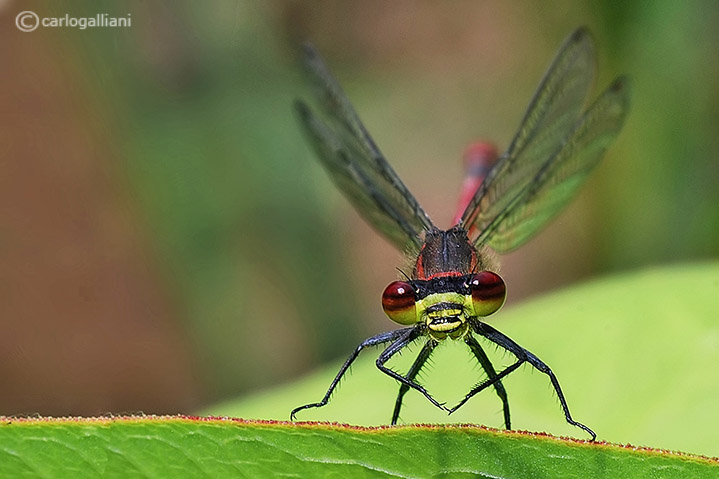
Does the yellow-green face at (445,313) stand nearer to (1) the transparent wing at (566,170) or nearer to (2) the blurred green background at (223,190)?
(1) the transparent wing at (566,170)

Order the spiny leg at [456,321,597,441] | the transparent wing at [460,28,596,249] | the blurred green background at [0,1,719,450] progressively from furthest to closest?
the blurred green background at [0,1,719,450] < the transparent wing at [460,28,596,249] < the spiny leg at [456,321,597,441]

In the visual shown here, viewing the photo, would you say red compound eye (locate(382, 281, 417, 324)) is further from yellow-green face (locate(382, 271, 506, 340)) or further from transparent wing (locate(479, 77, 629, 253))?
transparent wing (locate(479, 77, 629, 253))

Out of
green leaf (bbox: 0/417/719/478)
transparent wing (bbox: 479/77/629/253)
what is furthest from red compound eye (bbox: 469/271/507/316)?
transparent wing (bbox: 479/77/629/253)

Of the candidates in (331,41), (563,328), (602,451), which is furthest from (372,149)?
(331,41)

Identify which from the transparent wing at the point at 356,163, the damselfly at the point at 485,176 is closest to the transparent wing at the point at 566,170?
the damselfly at the point at 485,176

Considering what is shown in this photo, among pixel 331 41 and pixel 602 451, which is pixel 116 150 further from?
pixel 602 451

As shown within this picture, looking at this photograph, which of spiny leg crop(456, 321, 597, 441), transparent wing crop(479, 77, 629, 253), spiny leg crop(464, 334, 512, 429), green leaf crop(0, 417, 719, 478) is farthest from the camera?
transparent wing crop(479, 77, 629, 253)

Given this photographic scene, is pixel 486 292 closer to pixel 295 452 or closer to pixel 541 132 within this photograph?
pixel 295 452
